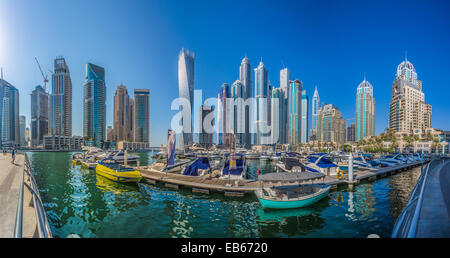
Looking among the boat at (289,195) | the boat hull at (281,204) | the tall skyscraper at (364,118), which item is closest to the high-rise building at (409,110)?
the tall skyscraper at (364,118)

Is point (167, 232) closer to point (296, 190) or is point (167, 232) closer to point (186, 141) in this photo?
point (296, 190)

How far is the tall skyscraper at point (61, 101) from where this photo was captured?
150375 mm

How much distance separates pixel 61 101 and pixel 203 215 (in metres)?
215

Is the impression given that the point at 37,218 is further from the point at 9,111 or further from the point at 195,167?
the point at 9,111

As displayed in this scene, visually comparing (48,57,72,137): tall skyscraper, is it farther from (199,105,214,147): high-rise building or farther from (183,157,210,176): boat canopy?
(183,157,210,176): boat canopy

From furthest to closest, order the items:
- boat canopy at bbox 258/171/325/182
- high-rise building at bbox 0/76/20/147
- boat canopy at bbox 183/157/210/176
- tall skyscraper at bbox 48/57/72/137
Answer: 1. tall skyscraper at bbox 48/57/72/137
2. high-rise building at bbox 0/76/20/147
3. boat canopy at bbox 183/157/210/176
4. boat canopy at bbox 258/171/325/182

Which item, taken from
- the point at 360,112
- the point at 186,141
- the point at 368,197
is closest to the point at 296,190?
the point at 368,197

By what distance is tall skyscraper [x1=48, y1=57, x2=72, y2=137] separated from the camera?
5920 inches

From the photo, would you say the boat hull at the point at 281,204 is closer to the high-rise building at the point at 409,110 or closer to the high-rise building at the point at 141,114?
the high-rise building at the point at 409,110

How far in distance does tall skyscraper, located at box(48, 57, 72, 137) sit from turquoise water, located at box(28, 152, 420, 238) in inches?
7399

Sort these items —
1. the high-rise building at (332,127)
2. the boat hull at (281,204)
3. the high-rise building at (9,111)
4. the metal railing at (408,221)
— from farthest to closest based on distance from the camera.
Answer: the high-rise building at (332,127)
the high-rise building at (9,111)
the boat hull at (281,204)
the metal railing at (408,221)

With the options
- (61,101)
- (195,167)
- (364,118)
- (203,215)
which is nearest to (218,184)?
(203,215)

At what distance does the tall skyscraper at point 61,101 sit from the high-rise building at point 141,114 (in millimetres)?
58501

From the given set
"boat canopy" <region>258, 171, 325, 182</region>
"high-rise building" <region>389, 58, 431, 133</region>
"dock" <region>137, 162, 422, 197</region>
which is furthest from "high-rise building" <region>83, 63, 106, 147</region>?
"high-rise building" <region>389, 58, 431, 133</region>
